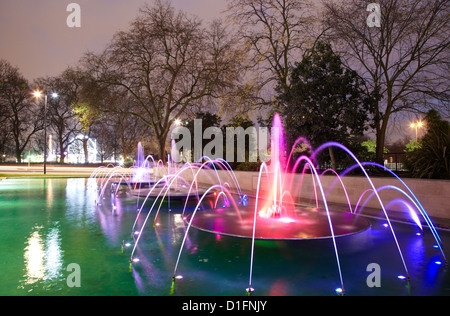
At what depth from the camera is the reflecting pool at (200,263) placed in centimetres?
456

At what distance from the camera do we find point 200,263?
5.70 metres

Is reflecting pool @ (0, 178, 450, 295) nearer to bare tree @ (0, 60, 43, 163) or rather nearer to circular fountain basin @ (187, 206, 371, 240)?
A: circular fountain basin @ (187, 206, 371, 240)

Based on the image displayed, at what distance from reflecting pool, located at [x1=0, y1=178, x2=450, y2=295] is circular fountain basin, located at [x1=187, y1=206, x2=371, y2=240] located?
0.19 m

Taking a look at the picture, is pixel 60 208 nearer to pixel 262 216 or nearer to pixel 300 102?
pixel 262 216

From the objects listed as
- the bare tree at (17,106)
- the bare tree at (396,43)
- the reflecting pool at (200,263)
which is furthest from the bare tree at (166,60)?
the bare tree at (17,106)

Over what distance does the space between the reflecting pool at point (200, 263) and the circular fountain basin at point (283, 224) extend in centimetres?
19

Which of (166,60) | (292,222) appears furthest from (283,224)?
(166,60)

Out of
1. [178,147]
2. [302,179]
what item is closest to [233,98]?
[302,179]

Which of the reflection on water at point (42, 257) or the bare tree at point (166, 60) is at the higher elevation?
the bare tree at point (166, 60)

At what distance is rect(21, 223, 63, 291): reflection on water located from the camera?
507 cm

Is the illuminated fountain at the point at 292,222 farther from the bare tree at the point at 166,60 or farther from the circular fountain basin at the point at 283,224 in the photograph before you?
the bare tree at the point at 166,60

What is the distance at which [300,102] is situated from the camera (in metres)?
15.4

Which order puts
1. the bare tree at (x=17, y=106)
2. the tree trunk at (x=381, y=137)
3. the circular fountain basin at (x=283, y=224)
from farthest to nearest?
the bare tree at (x=17, y=106), the tree trunk at (x=381, y=137), the circular fountain basin at (x=283, y=224)

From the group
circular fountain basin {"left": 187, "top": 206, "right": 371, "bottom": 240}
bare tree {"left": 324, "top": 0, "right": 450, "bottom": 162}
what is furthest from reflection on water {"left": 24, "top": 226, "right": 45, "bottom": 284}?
bare tree {"left": 324, "top": 0, "right": 450, "bottom": 162}
